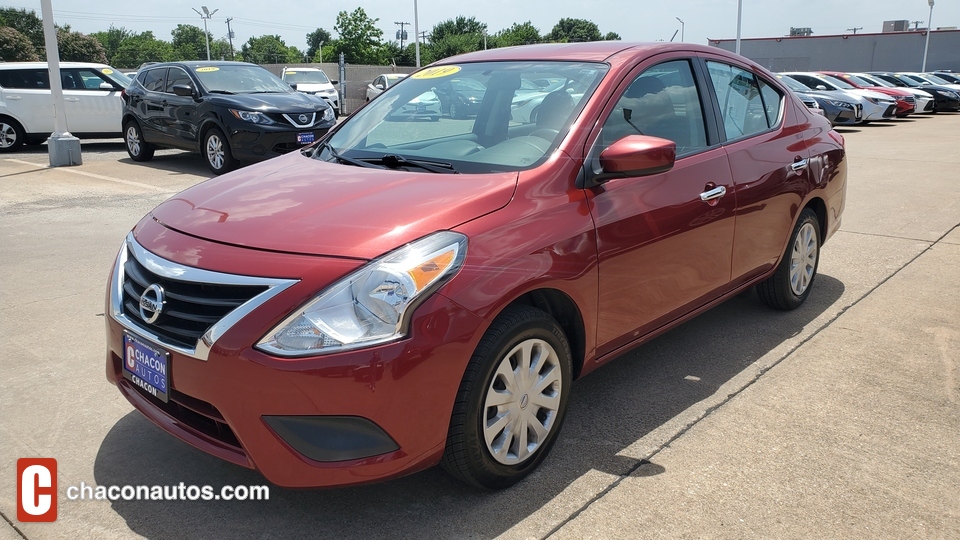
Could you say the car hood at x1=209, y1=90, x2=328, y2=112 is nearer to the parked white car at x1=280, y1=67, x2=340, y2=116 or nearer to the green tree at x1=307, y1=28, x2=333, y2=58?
the parked white car at x1=280, y1=67, x2=340, y2=116

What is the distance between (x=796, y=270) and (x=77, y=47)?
78107 mm

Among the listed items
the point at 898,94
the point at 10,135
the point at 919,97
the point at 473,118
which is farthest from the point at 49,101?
the point at 919,97

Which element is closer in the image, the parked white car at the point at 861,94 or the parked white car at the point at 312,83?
the parked white car at the point at 861,94

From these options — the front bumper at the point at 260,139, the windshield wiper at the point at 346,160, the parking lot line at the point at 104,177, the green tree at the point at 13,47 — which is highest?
the green tree at the point at 13,47

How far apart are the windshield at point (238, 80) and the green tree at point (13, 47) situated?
50687 millimetres

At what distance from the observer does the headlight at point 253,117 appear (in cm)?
1070

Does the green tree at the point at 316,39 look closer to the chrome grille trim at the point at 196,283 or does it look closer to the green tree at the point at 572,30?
the green tree at the point at 572,30

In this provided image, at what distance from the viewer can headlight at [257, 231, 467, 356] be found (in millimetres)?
2447

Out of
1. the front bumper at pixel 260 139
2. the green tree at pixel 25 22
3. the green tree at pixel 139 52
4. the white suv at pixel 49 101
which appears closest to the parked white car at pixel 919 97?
the front bumper at pixel 260 139

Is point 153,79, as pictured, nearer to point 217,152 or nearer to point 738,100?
point 217,152

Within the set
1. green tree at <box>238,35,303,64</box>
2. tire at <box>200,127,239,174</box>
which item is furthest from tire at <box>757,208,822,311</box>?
green tree at <box>238,35,303,64</box>

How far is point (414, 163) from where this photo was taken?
3.38m

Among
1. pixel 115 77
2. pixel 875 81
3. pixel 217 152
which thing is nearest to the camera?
pixel 217 152

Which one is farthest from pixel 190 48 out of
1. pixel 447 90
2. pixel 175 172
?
pixel 447 90
